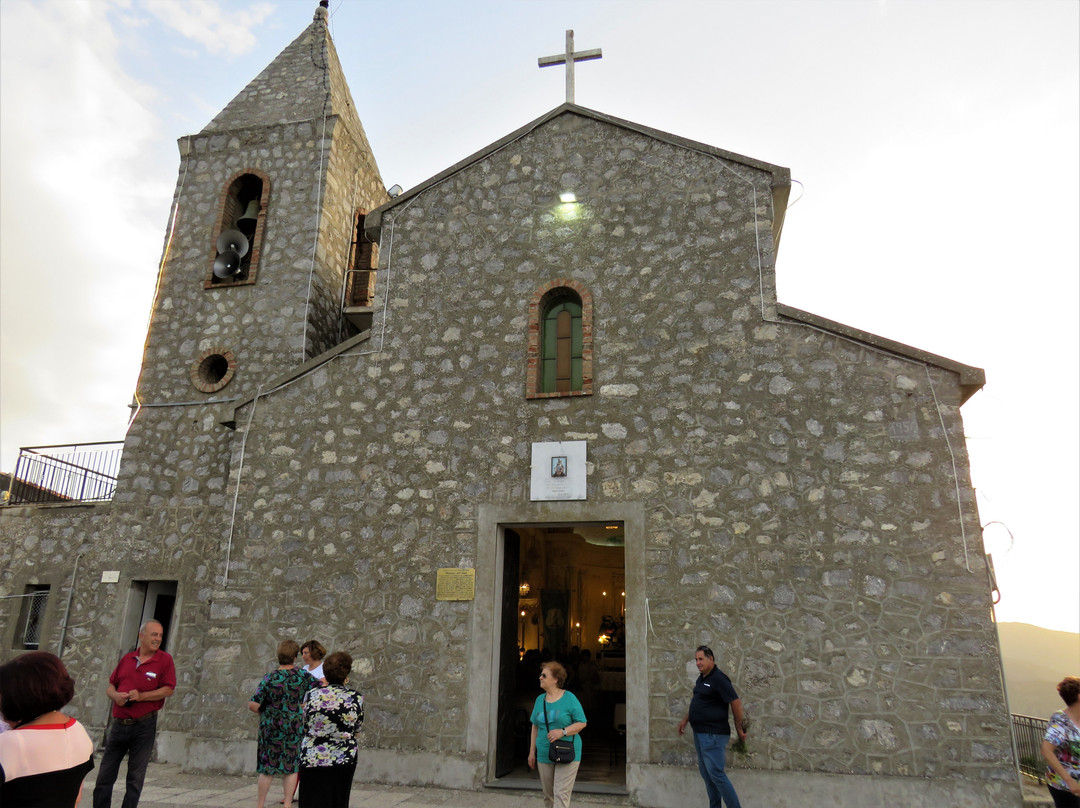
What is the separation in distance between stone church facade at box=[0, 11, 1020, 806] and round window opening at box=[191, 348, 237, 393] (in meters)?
0.06

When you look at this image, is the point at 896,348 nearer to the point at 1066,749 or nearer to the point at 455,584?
the point at 1066,749

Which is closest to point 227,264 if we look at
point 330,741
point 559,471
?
point 559,471

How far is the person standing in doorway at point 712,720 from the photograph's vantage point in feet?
21.5

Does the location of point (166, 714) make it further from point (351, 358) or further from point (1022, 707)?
point (1022, 707)

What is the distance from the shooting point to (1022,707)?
6694 cm

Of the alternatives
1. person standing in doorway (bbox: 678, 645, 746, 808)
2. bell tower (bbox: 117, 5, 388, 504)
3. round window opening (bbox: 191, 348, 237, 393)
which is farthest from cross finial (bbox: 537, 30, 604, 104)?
person standing in doorway (bbox: 678, 645, 746, 808)

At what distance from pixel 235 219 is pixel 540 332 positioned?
6.71 m

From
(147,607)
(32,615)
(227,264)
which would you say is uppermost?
(227,264)

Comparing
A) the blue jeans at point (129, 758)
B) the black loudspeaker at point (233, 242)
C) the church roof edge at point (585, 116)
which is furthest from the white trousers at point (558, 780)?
the black loudspeaker at point (233, 242)

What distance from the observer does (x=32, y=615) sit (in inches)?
438

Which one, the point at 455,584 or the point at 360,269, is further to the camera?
the point at 360,269

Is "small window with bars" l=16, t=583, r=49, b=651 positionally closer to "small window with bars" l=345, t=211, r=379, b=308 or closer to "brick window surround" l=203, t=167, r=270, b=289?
"brick window surround" l=203, t=167, r=270, b=289

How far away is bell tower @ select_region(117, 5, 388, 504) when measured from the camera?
36.5ft

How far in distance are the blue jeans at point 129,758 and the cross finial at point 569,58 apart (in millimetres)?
8736
